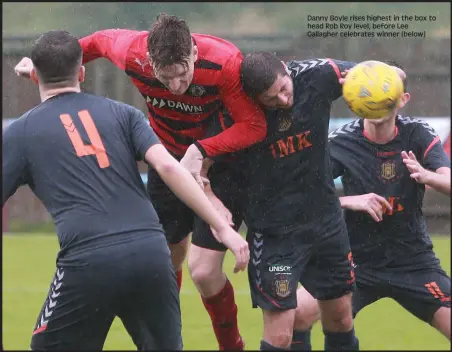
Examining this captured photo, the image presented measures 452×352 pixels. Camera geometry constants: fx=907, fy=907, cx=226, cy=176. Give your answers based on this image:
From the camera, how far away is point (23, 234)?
17.9m

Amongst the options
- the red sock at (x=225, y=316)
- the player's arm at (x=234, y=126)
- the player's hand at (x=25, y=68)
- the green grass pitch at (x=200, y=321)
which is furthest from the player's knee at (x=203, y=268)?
the green grass pitch at (x=200, y=321)

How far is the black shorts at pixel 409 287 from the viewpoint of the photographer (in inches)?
244

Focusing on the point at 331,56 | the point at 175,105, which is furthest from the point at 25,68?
the point at 331,56

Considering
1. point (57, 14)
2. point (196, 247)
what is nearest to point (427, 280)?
point (196, 247)

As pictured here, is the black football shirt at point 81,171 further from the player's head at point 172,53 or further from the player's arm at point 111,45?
the player's arm at point 111,45

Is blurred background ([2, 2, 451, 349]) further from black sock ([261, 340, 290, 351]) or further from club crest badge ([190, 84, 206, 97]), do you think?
club crest badge ([190, 84, 206, 97])

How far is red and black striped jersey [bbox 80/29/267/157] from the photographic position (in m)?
5.56

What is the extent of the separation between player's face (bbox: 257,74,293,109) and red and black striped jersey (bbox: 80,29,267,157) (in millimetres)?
87

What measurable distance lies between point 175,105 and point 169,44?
73 cm

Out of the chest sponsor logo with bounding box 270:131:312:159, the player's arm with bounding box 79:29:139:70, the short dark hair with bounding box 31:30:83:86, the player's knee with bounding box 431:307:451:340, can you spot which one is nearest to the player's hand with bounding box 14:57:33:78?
the player's arm with bounding box 79:29:139:70

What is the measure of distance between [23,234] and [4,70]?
3.28 m

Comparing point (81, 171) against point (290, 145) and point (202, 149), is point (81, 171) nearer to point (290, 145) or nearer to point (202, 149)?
point (202, 149)

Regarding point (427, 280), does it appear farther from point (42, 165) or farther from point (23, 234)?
point (23, 234)

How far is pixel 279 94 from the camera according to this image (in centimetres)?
551
